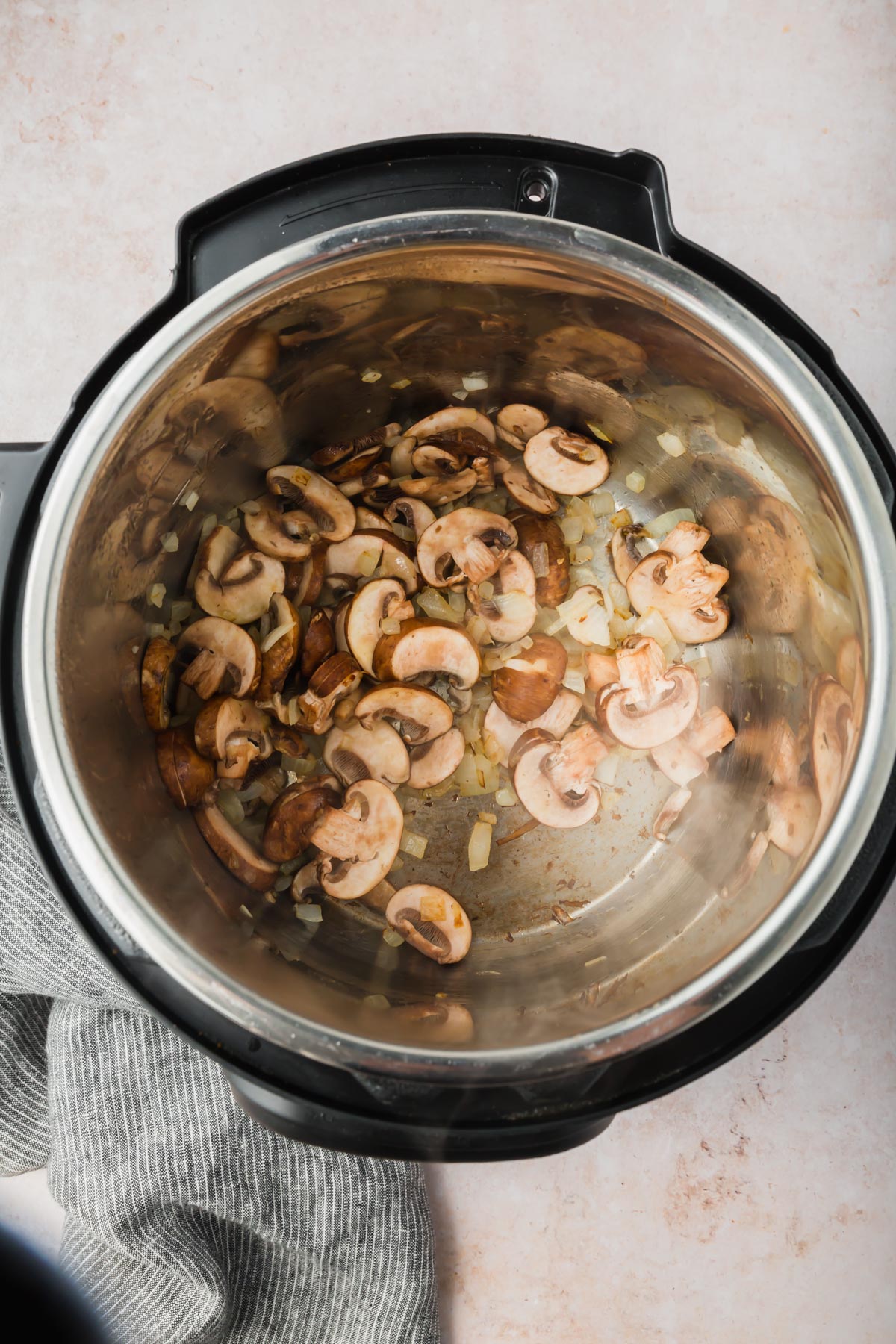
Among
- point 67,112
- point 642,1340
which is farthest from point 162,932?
A: point 67,112

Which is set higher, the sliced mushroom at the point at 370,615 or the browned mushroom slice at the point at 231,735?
the sliced mushroom at the point at 370,615

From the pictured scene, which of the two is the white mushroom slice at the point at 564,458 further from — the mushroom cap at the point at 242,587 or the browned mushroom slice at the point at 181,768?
the browned mushroom slice at the point at 181,768

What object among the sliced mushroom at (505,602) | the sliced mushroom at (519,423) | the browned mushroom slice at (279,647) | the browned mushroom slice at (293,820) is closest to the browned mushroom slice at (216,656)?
the browned mushroom slice at (279,647)

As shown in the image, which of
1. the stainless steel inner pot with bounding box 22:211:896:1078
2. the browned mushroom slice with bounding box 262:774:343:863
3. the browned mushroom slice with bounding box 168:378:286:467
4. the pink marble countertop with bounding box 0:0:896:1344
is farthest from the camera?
the pink marble countertop with bounding box 0:0:896:1344

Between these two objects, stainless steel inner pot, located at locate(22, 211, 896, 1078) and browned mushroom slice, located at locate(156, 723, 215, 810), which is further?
browned mushroom slice, located at locate(156, 723, 215, 810)

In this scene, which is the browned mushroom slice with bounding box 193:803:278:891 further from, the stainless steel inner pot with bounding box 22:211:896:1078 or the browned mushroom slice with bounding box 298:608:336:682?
the browned mushroom slice with bounding box 298:608:336:682

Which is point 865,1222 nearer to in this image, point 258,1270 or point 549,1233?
point 549,1233

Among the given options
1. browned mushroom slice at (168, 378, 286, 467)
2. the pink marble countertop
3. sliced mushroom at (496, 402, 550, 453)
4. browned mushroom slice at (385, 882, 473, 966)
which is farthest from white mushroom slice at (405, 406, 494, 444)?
browned mushroom slice at (385, 882, 473, 966)
